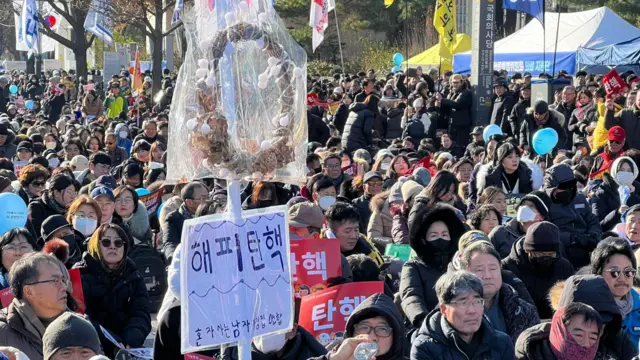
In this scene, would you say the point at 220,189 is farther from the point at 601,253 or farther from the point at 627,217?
the point at 601,253

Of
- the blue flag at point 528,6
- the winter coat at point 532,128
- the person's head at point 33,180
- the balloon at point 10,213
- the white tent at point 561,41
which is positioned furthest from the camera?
the white tent at point 561,41

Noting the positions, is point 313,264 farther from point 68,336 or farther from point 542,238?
Answer: point 68,336

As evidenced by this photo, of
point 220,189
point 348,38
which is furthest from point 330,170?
point 348,38

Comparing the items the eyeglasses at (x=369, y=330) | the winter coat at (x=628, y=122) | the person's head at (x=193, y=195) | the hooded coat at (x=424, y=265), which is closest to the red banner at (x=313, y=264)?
the hooded coat at (x=424, y=265)

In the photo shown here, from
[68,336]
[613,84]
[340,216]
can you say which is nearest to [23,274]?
[68,336]

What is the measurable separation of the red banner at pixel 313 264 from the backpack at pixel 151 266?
8.53 ft

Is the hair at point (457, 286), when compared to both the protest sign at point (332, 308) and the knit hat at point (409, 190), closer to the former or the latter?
the protest sign at point (332, 308)

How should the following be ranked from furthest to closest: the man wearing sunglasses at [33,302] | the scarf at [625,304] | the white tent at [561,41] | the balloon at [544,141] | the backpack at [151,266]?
the white tent at [561,41] < the balloon at [544,141] < the backpack at [151,266] < the scarf at [625,304] < the man wearing sunglasses at [33,302]

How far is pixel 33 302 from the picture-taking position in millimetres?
5652

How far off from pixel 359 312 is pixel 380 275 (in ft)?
6.80

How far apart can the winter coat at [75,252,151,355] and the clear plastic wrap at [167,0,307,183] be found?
7.55ft

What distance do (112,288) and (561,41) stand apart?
25.5 metres

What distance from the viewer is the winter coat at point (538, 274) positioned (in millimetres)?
7148

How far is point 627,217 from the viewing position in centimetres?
847
